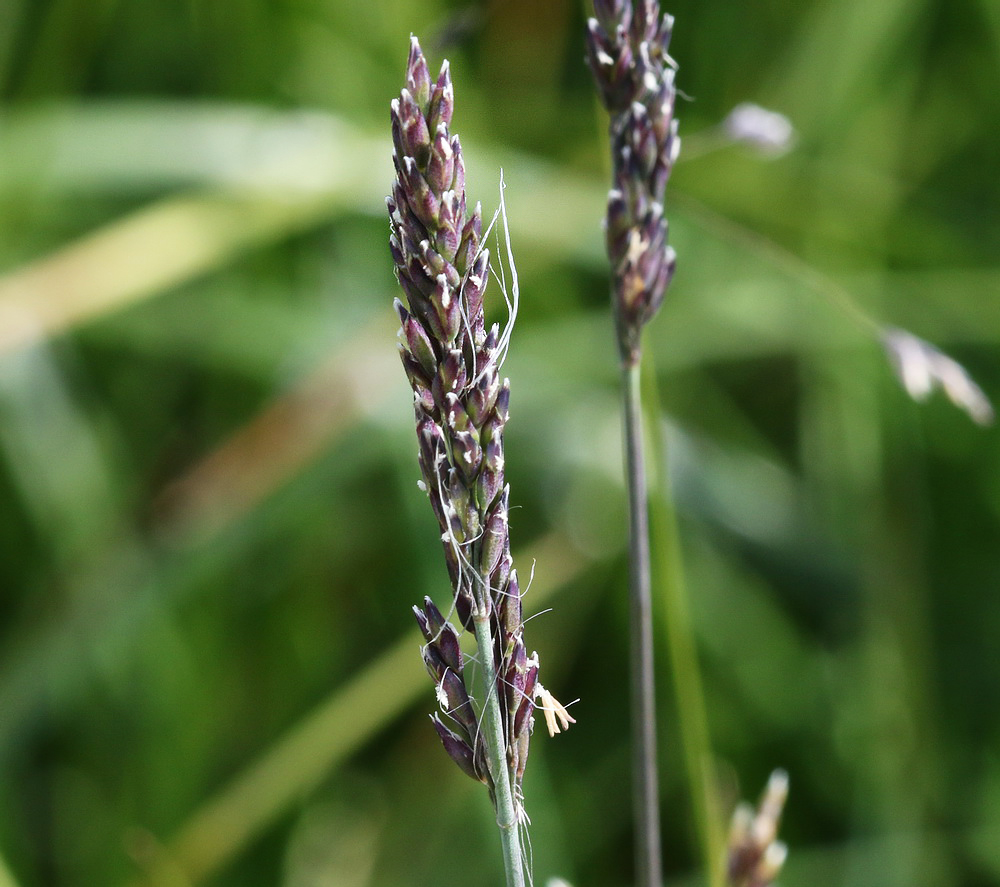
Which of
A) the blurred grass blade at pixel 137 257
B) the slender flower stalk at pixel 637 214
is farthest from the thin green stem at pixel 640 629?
the blurred grass blade at pixel 137 257

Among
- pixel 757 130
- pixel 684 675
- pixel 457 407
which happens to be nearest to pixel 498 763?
pixel 457 407

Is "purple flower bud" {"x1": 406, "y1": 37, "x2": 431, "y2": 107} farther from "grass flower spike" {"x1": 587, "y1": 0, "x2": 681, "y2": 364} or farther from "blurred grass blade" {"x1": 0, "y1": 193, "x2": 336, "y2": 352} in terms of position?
"blurred grass blade" {"x1": 0, "y1": 193, "x2": 336, "y2": 352}

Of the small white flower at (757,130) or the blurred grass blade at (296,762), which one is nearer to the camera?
the small white flower at (757,130)

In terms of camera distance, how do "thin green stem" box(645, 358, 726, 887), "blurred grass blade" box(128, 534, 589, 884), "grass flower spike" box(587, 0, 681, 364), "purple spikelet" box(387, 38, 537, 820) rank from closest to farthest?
"purple spikelet" box(387, 38, 537, 820), "grass flower spike" box(587, 0, 681, 364), "thin green stem" box(645, 358, 726, 887), "blurred grass blade" box(128, 534, 589, 884)

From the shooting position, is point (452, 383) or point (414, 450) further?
point (414, 450)

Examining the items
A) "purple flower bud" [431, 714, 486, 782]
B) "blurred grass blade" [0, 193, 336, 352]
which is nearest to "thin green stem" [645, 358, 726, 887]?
"purple flower bud" [431, 714, 486, 782]

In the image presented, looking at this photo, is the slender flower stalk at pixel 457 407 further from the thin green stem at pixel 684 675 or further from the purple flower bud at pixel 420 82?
the thin green stem at pixel 684 675

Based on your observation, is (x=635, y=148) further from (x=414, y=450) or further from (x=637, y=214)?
(x=414, y=450)
